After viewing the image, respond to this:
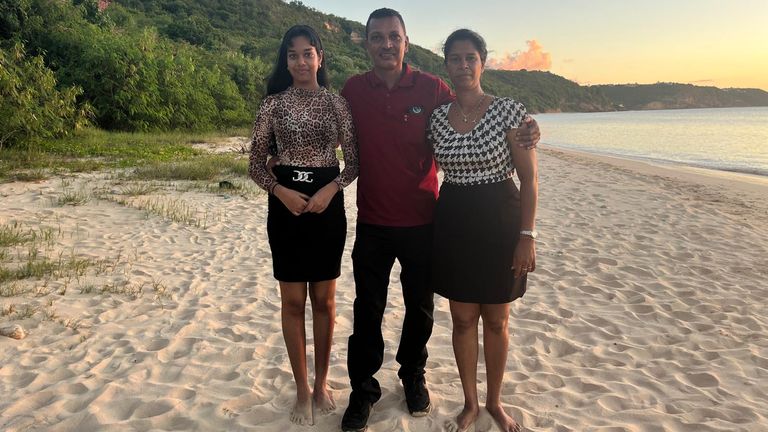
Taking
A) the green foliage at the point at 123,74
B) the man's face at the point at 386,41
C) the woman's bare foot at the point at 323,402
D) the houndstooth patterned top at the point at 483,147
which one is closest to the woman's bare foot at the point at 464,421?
the woman's bare foot at the point at 323,402

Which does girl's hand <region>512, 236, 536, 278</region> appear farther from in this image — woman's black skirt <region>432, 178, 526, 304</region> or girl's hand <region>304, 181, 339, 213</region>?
girl's hand <region>304, 181, 339, 213</region>

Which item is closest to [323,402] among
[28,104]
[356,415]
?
[356,415]

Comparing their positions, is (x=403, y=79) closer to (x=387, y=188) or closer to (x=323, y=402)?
(x=387, y=188)

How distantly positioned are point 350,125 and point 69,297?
139 inches

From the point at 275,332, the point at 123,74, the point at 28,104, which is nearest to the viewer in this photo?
the point at 275,332

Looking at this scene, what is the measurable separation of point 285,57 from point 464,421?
7.39 feet

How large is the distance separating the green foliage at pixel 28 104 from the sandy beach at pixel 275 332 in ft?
15.8

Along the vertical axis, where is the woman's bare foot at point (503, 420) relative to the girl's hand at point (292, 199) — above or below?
below

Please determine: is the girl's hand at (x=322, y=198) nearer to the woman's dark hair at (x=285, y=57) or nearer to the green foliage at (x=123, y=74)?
the woman's dark hair at (x=285, y=57)

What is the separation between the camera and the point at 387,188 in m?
2.60

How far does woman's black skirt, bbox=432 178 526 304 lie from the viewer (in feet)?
8.21

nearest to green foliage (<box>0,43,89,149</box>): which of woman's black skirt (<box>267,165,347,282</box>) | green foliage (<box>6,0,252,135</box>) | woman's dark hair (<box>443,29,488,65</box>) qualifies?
green foliage (<box>6,0,252,135</box>)

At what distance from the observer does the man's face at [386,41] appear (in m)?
2.54

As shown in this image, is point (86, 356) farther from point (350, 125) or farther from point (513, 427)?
point (513, 427)
